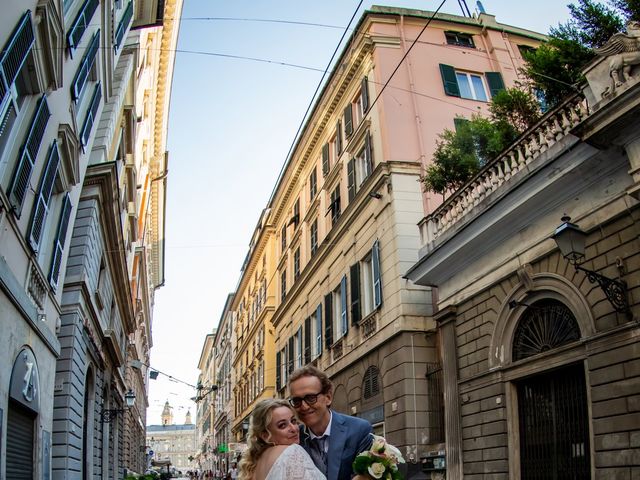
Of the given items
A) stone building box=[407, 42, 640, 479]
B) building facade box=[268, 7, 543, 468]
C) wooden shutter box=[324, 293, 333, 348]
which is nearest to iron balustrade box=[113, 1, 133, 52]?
building facade box=[268, 7, 543, 468]

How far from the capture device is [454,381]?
1279 centimetres

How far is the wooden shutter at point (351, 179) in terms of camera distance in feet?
67.6

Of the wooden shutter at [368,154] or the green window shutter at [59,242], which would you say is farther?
the wooden shutter at [368,154]

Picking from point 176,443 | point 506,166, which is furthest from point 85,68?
point 176,443

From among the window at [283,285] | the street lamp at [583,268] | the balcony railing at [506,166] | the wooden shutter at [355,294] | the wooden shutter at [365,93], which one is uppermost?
the wooden shutter at [365,93]

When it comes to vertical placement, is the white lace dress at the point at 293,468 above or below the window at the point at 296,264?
below

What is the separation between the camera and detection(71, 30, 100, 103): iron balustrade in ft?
37.9

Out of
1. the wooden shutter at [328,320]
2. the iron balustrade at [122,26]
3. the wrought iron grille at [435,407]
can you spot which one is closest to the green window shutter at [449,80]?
the wooden shutter at [328,320]

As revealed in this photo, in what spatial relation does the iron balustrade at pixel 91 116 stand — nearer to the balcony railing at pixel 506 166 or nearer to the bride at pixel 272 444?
the balcony railing at pixel 506 166

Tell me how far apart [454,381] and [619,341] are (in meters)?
4.59

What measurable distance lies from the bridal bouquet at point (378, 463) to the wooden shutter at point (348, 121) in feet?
59.6

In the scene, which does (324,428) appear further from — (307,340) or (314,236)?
(307,340)

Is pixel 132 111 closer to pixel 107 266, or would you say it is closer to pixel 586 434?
pixel 107 266

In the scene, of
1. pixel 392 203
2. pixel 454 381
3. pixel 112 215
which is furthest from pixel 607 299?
pixel 112 215
